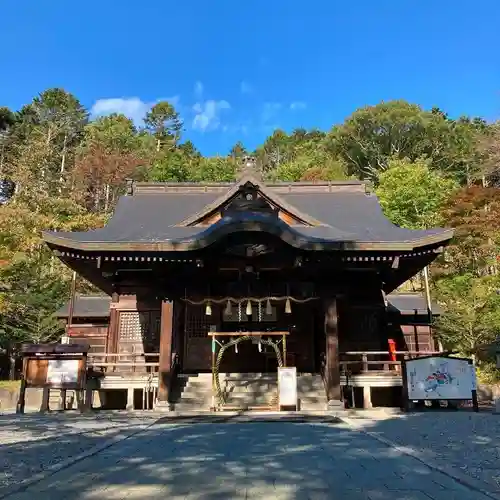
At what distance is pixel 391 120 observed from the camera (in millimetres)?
48688

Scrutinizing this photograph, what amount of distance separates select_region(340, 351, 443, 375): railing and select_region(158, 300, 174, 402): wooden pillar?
4.81 m

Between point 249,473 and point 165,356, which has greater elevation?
point 165,356

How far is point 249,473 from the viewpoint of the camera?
5031 mm

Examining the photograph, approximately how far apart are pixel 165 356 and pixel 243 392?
2398 millimetres

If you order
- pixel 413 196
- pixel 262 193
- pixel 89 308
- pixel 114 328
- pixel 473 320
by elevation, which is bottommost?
pixel 114 328

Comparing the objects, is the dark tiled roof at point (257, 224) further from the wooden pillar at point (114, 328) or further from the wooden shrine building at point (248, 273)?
the wooden pillar at point (114, 328)

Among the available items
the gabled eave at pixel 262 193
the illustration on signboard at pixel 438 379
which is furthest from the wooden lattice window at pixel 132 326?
the illustration on signboard at pixel 438 379

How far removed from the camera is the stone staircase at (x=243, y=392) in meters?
12.7

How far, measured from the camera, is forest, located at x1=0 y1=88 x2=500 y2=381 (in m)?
24.0

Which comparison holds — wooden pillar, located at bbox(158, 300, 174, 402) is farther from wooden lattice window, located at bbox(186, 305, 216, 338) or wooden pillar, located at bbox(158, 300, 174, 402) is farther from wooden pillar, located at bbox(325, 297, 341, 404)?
wooden pillar, located at bbox(325, 297, 341, 404)

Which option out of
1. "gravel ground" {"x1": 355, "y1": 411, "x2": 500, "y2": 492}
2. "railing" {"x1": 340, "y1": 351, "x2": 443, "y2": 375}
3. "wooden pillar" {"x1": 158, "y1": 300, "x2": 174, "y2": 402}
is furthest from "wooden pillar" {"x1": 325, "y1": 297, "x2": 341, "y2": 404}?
"wooden pillar" {"x1": 158, "y1": 300, "x2": 174, "y2": 402}

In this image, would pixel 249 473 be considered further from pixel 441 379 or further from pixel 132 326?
pixel 132 326

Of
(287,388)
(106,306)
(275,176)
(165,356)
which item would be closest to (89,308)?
(106,306)

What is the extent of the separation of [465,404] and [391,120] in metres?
38.9
